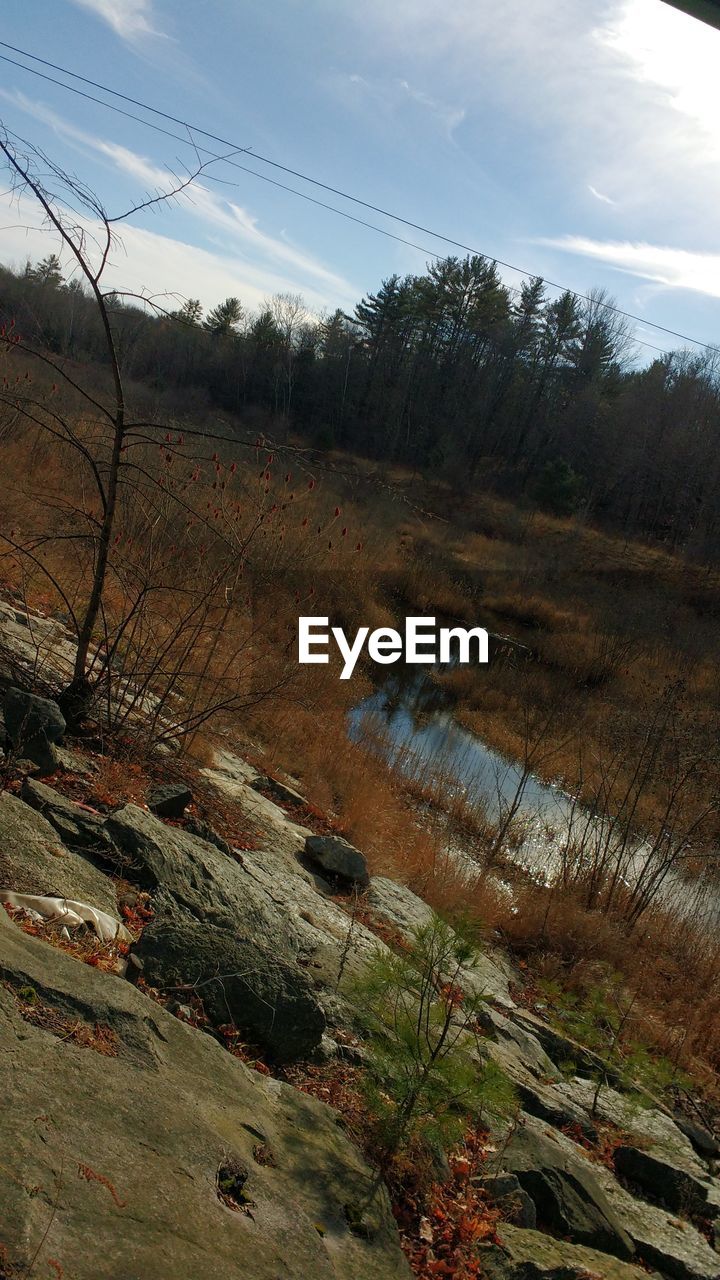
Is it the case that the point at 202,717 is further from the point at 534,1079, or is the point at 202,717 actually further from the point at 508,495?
the point at 508,495

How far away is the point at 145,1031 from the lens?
260 centimetres

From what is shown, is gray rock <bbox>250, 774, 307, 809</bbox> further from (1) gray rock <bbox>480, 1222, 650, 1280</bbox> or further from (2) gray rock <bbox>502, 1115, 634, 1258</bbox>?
(1) gray rock <bbox>480, 1222, 650, 1280</bbox>

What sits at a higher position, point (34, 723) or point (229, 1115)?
point (34, 723)

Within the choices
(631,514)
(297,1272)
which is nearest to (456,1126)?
(297,1272)

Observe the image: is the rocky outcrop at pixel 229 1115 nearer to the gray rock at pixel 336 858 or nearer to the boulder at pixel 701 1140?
the boulder at pixel 701 1140

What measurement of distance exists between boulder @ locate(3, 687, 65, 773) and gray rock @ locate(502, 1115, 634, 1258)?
123 inches

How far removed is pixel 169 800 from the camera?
5.38m

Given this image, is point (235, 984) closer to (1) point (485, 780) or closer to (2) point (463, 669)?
(1) point (485, 780)

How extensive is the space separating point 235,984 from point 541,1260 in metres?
1.50

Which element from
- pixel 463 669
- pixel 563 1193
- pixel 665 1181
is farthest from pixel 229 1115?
pixel 463 669

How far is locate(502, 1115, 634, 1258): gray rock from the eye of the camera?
3.45 meters

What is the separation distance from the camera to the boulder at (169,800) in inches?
210

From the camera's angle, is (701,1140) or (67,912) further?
(701,1140)

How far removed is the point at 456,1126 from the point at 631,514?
1661 inches
